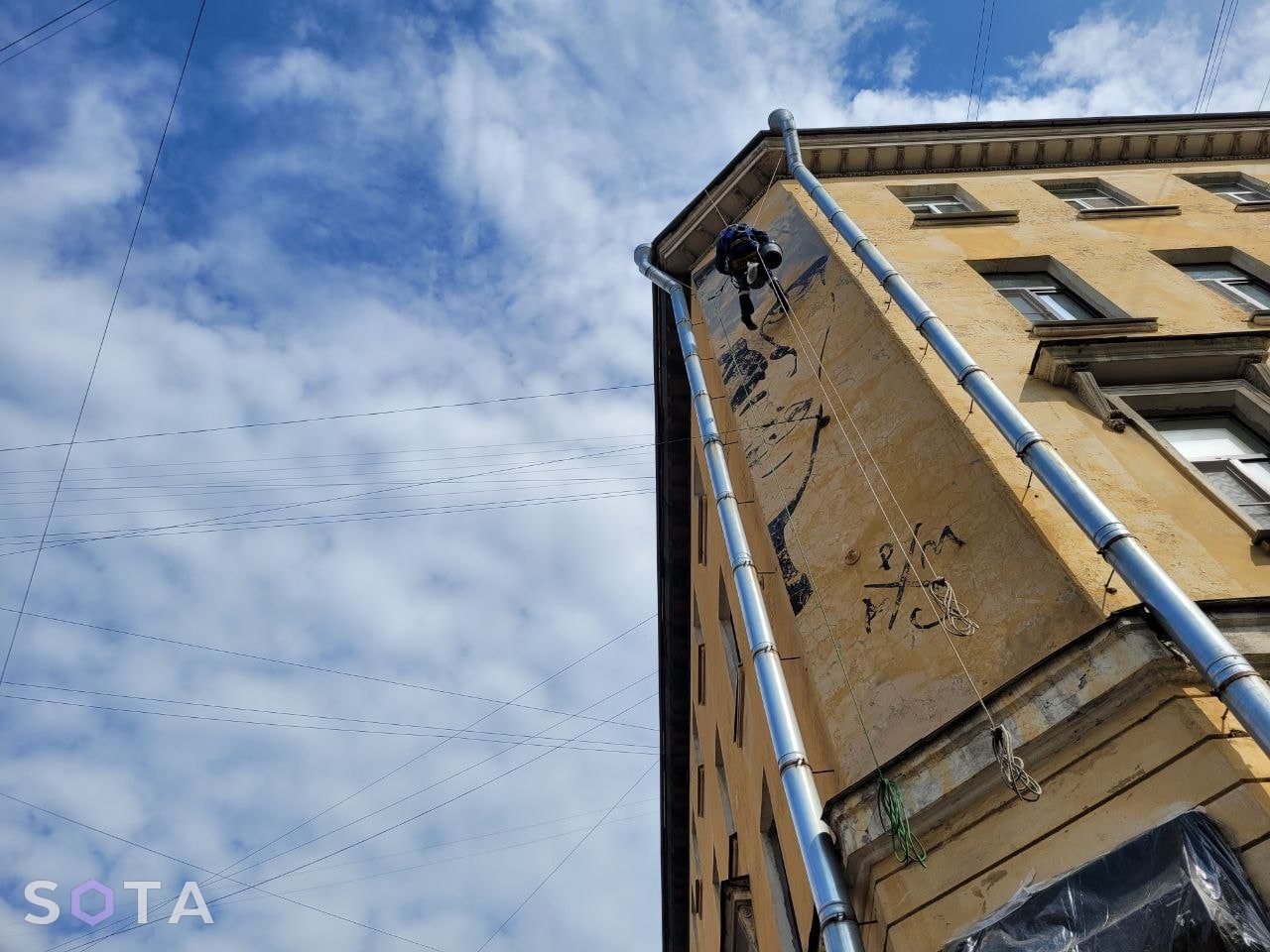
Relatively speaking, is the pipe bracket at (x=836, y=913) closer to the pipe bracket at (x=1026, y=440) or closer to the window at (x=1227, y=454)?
the pipe bracket at (x=1026, y=440)

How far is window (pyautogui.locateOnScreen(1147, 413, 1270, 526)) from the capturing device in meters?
8.74

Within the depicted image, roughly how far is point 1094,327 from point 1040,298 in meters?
1.78

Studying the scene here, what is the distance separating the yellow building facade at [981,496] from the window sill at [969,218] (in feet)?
0.15

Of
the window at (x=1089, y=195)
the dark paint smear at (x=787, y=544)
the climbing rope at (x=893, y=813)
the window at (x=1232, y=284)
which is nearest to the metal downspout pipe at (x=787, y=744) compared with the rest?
the dark paint smear at (x=787, y=544)

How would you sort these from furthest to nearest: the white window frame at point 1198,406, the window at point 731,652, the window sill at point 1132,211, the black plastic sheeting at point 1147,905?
the window sill at point 1132,211 → the window at point 731,652 → the white window frame at point 1198,406 → the black plastic sheeting at point 1147,905

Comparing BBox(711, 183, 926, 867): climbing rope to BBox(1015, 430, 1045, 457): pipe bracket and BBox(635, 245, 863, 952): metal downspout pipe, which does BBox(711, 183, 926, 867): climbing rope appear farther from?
BBox(1015, 430, 1045, 457): pipe bracket

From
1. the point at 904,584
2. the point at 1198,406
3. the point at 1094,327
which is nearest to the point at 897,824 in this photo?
the point at 904,584

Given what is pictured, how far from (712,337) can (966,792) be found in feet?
32.8

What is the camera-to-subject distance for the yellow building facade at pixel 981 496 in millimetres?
6398

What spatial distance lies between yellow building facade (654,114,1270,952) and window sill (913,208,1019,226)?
0.15 feet

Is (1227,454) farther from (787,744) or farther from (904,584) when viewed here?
(787,744)

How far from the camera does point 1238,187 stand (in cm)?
1798

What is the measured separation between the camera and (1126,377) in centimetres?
1011

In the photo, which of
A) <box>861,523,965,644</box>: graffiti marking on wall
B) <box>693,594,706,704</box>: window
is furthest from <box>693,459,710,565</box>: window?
<box>861,523,965,644</box>: graffiti marking on wall
